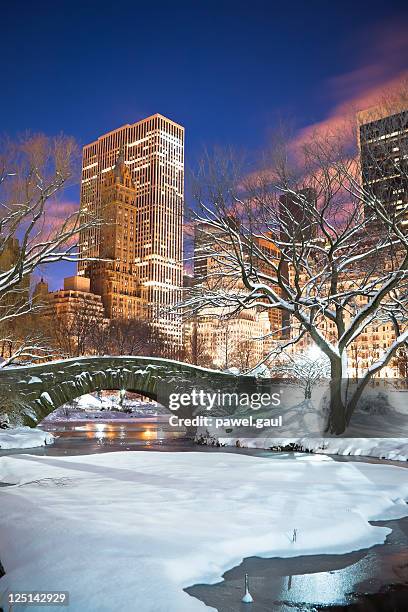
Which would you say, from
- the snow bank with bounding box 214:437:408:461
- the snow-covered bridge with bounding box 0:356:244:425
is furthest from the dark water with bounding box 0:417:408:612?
the snow-covered bridge with bounding box 0:356:244:425

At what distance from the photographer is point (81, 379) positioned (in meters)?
26.3

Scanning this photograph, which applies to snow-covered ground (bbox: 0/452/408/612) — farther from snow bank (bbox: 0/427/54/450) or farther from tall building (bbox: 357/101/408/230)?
tall building (bbox: 357/101/408/230)

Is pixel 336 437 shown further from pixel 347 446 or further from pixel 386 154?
pixel 386 154

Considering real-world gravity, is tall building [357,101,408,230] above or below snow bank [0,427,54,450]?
above

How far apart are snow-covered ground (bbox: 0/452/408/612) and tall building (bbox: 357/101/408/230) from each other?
378 inches

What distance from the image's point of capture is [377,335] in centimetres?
12800

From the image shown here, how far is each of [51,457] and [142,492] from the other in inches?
308

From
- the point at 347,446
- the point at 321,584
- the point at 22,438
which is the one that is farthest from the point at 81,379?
the point at 321,584

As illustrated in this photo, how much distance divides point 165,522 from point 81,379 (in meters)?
19.5

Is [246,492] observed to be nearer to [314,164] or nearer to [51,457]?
[51,457]

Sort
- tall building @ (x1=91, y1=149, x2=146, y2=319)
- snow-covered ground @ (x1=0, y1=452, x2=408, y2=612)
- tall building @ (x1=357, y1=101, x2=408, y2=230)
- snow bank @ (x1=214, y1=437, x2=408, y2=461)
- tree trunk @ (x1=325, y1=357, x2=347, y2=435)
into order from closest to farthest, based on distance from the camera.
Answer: snow-covered ground @ (x1=0, y1=452, x2=408, y2=612)
tall building @ (x1=357, y1=101, x2=408, y2=230)
snow bank @ (x1=214, y1=437, x2=408, y2=461)
tree trunk @ (x1=325, y1=357, x2=347, y2=435)
tall building @ (x1=91, y1=149, x2=146, y2=319)

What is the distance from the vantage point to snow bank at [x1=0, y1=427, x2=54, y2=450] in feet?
68.6

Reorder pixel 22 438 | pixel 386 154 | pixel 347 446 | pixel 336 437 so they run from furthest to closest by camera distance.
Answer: pixel 22 438, pixel 336 437, pixel 347 446, pixel 386 154

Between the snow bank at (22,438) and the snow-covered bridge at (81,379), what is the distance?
1.49 metres
